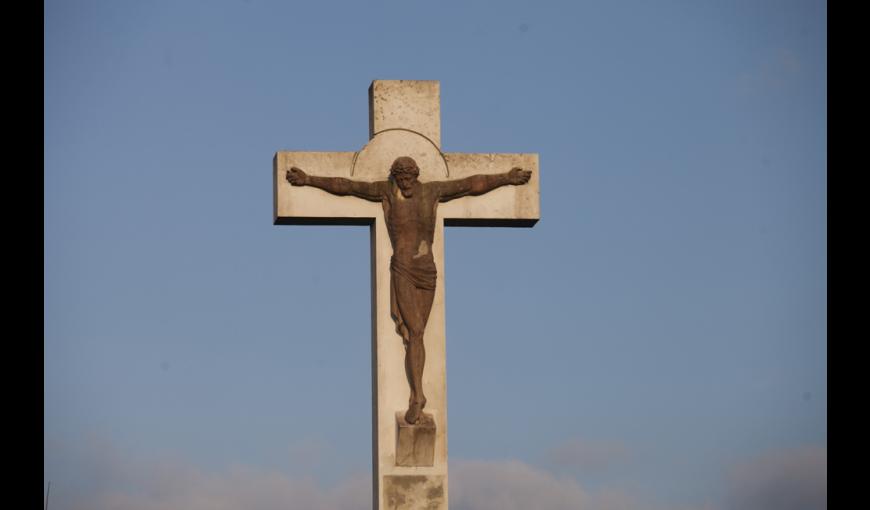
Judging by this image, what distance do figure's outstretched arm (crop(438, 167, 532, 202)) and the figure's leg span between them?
88cm

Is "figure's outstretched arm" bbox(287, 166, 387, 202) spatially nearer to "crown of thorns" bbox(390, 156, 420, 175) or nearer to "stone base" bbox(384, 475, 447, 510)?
"crown of thorns" bbox(390, 156, 420, 175)

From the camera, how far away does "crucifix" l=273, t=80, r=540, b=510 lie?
48.0ft

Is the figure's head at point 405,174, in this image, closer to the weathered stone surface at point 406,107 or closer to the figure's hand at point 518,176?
the weathered stone surface at point 406,107

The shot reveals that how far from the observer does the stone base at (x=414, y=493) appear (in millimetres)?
14531

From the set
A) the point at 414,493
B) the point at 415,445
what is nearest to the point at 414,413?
the point at 415,445

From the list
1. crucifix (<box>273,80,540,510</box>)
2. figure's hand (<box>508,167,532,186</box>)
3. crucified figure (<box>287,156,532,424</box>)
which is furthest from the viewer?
figure's hand (<box>508,167,532,186</box>)

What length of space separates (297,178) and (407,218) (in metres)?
1.01

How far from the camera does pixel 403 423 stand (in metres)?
14.6

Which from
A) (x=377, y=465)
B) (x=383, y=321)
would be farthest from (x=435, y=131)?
(x=377, y=465)

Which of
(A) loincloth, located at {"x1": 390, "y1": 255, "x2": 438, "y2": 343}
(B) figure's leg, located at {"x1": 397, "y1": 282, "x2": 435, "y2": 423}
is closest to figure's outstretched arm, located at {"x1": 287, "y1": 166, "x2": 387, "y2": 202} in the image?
(A) loincloth, located at {"x1": 390, "y1": 255, "x2": 438, "y2": 343}

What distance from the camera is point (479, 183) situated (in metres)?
15.3

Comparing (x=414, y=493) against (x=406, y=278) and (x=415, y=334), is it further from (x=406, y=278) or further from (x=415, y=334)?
(x=406, y=278)

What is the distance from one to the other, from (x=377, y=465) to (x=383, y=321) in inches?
47.8
